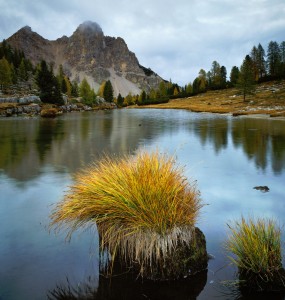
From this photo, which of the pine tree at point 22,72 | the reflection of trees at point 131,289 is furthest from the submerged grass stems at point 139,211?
the pine tree at point 22,72

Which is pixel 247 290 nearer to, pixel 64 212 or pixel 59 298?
pixel 59 298

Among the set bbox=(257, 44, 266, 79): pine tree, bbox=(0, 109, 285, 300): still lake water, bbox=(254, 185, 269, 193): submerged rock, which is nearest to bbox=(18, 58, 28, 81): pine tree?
bbox=(257, 44, 266, 79): pine tree

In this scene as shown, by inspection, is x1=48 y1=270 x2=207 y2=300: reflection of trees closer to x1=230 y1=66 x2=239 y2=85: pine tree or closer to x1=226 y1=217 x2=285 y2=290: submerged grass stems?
x1=226 y1=217 x2=285 y2=290: submerged grass stems

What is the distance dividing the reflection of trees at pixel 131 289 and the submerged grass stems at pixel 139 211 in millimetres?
346

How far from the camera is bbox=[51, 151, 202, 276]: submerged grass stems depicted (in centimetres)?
491

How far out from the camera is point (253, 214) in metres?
7.56

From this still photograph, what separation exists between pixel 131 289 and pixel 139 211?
3.99 ft

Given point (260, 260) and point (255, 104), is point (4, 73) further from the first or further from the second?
point (260, 260)

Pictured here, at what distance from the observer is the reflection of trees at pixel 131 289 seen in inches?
175

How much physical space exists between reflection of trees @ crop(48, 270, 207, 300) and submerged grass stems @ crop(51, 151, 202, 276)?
1.13 ft

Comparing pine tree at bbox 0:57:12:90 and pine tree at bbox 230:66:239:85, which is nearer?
pine tree at bbox 0:57:12:90

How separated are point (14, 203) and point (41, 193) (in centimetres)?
113

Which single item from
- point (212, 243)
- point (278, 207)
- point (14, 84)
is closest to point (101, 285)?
point (212, 243)

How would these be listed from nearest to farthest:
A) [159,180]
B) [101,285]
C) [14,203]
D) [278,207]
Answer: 1. [101,285]
2. [159,180]
3. [278,207]
4. [14,203]
